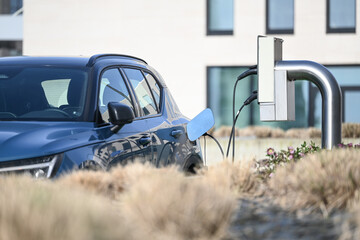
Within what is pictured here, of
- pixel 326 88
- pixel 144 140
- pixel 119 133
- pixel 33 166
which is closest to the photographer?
pixel 33 166

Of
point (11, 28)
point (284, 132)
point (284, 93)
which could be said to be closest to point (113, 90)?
point (284, 93)

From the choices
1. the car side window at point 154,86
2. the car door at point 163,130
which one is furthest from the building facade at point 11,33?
the car door at point 163,130

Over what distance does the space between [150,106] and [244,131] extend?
705 inches

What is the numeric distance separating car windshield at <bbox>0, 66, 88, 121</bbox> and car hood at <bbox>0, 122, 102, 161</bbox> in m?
0.31

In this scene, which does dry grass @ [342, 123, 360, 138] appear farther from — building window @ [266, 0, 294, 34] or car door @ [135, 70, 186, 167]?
car door @ [135, 70, 186, 167]

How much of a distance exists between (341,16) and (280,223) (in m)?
24.3

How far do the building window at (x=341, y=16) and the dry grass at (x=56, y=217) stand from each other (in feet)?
80.7

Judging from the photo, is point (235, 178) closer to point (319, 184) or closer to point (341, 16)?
point (319, 184)

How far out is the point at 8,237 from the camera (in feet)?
11.0

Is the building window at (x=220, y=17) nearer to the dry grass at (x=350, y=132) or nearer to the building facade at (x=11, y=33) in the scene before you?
the dry grass at (x=350, y=132)

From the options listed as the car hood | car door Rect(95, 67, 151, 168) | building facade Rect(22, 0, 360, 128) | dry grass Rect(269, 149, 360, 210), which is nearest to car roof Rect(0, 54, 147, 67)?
car door Rect(95, 67, 151, 168)

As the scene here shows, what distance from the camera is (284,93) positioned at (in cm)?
760

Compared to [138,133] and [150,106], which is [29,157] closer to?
[138,133]

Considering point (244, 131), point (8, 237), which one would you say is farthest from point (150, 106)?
point (244, 131)
